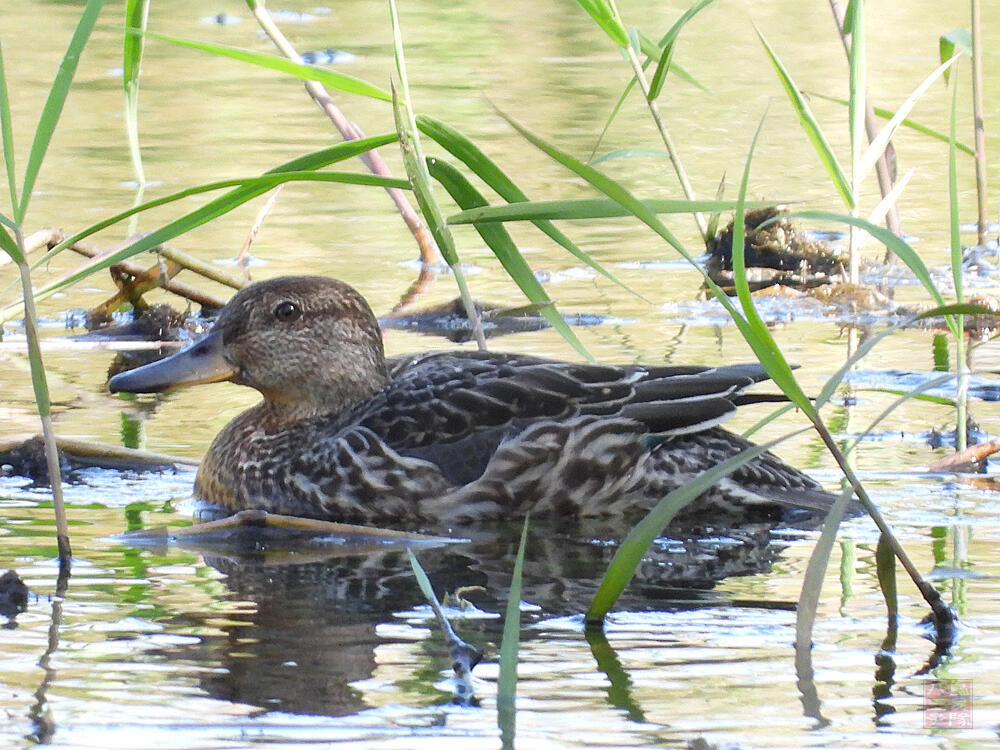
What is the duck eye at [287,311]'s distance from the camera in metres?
6.07

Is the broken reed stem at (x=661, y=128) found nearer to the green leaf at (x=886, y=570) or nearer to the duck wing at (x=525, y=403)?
the duck wing at (x=525, y=403)

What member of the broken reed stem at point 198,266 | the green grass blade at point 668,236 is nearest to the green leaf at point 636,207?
the green grass blade at point 668,236

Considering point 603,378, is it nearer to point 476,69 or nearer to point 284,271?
point 284,271

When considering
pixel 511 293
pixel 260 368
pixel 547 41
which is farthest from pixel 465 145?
pixel 547 41

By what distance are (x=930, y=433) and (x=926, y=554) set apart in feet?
4.43

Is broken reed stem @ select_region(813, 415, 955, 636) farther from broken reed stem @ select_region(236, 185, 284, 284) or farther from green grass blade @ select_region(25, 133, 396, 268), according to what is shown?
broken reed stem @ select_region(236, 185, 284, 284)

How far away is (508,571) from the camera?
4.90 meters

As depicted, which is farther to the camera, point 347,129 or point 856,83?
point 347,129

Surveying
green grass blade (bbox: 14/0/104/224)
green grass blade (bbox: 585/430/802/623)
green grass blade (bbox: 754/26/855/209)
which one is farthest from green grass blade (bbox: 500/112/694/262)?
green grass blade (bbox: 754/26/855/209)

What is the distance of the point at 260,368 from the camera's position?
19.9 ft

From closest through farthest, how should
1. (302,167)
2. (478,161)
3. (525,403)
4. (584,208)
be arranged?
1. (584,208)
2. (302,167)
3. (478,161)
4. (525,403)

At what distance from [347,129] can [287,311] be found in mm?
1415

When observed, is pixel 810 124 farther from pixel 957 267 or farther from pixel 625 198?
pixel 625 198

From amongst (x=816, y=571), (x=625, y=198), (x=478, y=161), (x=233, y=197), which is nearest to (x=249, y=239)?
(x=478, y=161)
